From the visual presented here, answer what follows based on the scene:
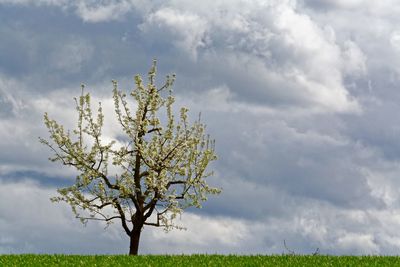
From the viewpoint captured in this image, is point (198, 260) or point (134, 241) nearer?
point (198, 260)

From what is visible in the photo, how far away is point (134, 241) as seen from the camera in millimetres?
35562

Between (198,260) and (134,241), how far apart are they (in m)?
9.07

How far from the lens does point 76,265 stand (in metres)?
25.9

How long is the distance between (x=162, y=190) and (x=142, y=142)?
2.61 meters

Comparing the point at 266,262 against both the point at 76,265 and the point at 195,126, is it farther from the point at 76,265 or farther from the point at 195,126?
the point at 195,126

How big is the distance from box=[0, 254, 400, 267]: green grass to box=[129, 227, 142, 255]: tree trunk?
22.8 feet

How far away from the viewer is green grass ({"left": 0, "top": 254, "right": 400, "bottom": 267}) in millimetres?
26359

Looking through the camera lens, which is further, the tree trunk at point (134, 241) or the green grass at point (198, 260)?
the tree trunk at point (134, 241)

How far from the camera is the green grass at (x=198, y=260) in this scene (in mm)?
26359

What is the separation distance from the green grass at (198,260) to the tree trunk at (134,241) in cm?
696

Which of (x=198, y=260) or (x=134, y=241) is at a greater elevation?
(x=134, y=241)

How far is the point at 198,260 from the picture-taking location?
2708 centimetres

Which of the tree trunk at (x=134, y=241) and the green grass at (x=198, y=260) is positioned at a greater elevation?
the tree trunk at (x=134, y=241)

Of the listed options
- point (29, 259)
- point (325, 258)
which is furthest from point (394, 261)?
point (29, 259)
